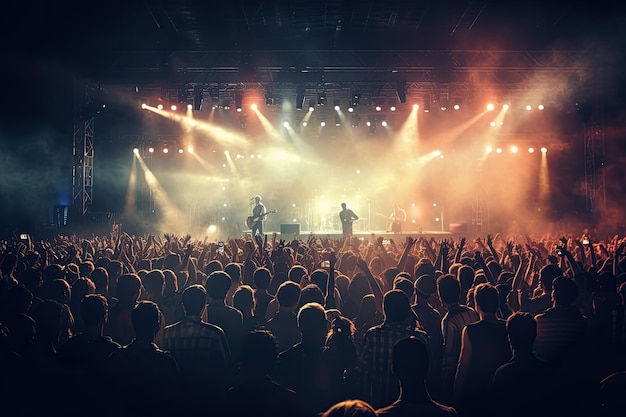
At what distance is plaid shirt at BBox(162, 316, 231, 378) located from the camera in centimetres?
345

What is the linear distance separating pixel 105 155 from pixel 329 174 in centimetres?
1247

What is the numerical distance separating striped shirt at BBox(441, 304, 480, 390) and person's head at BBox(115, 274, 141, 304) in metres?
2.77

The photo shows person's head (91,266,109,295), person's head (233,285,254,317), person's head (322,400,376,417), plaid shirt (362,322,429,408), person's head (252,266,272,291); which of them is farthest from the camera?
person's head (91,266,109,295)

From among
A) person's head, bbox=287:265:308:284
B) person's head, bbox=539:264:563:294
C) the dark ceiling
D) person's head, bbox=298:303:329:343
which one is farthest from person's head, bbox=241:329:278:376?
the dark ceiling

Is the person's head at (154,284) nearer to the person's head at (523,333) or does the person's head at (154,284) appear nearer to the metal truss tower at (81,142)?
the person's head at (523,333)

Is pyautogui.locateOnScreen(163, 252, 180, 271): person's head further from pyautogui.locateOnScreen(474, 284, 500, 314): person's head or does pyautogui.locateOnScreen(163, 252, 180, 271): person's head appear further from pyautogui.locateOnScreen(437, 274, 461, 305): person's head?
pyautogui.locateOnScreen(474, 284, 500, 314): person's head

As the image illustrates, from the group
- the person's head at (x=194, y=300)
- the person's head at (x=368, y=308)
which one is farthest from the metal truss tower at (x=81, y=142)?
the person's head at (x=368, y=308)

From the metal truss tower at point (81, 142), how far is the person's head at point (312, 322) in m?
14.7

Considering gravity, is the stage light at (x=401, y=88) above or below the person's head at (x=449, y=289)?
above

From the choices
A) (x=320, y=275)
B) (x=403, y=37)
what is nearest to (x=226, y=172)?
(x=403, y=37)

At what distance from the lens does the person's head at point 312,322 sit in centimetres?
308

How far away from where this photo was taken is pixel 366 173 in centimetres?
2741

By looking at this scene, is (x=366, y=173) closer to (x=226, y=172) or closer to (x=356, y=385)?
(x=226, y=172)

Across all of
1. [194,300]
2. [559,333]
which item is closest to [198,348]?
[194,300]
